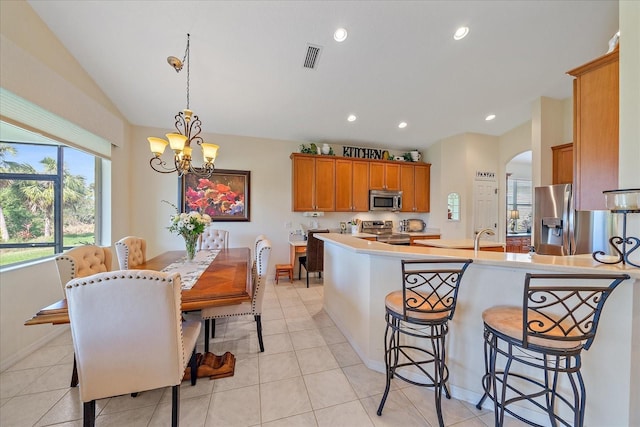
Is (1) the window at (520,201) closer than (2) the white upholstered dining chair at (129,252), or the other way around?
(2) the white upholstered dining chair at (129,252)

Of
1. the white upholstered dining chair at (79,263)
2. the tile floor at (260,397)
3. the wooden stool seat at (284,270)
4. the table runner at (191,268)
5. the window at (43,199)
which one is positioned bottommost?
the tile floor at (260,397)

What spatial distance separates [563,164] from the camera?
11.8ft

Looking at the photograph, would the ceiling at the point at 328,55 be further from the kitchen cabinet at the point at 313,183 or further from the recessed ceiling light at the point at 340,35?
the kitchen cabinet at the point at 313,183

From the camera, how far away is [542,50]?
118 inches

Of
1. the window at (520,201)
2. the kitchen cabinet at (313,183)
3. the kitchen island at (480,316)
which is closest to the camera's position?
the kitchen island at (480,316)

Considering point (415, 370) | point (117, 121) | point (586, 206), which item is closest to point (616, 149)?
point (586, 206)

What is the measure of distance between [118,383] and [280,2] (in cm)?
312

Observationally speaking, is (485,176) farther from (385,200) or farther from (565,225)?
(385,200)

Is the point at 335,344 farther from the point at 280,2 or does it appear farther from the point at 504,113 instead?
the point at 504,113

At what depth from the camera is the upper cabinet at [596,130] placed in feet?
6.07

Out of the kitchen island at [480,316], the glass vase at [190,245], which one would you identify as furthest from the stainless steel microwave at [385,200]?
the glass vase at [190,245]

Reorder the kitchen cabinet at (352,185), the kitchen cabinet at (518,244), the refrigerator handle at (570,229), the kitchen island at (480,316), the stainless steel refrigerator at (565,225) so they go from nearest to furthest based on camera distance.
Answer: the kitchen island at (480,316) → the stainless steel refrigerator at (565,225) → the refrigerator handle at (570,229) → the kitchen cabinet at (352,185) → the kitchen cabinet at (518,244)

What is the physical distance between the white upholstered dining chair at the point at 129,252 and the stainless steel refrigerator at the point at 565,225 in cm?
530

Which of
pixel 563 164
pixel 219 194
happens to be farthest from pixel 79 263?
pixel 563 164
